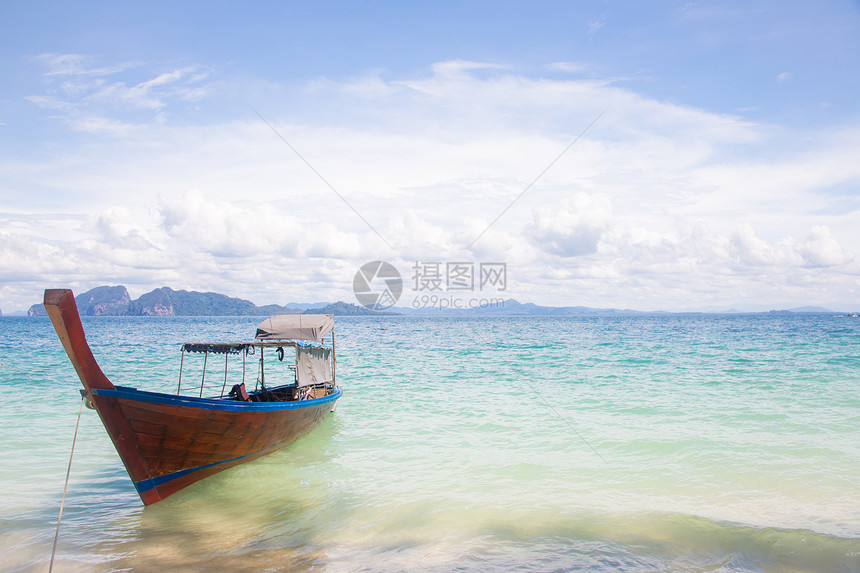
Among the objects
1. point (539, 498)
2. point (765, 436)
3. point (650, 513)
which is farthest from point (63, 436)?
point (765, 436)

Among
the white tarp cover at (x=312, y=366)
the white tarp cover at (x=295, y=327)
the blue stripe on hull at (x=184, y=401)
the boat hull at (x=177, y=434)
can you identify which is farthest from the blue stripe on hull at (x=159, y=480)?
the white tarp cover at (x=295, y=327)

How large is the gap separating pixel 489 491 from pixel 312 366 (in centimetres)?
553

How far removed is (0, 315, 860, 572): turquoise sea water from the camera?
6.09 meters

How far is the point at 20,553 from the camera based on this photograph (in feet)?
20.5

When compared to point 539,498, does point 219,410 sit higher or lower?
higher

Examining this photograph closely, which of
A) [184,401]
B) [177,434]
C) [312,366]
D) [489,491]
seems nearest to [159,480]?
[177,434]

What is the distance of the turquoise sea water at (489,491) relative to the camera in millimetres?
6090

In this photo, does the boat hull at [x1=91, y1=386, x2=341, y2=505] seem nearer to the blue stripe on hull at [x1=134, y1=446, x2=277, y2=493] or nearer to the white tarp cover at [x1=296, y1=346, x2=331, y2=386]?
the blue stripe on hull at [x1=134, y1=446, x2=277, y2=493]

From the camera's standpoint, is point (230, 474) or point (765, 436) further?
point (765, 436)

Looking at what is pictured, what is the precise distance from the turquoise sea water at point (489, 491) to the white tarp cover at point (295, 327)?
231 centimetres

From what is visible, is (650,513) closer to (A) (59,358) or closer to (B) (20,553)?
(B) (20,553)

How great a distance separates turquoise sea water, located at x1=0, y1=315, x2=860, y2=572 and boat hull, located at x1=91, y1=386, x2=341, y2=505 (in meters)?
0.36

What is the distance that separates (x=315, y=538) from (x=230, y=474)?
3030mm

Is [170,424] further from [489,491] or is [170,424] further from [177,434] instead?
[489,491]
